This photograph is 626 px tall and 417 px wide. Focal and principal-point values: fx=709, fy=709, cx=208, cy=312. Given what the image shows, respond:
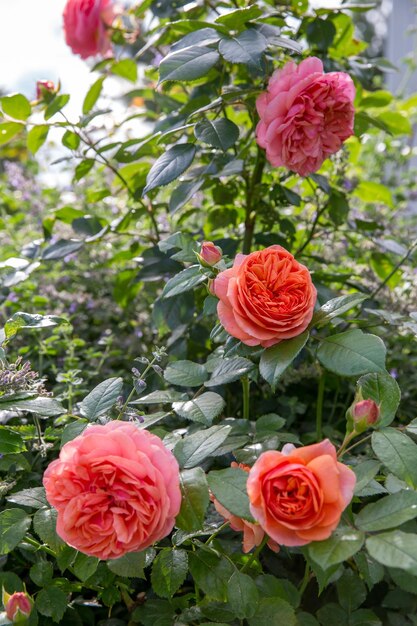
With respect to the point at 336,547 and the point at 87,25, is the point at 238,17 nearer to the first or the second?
the point at 87,25

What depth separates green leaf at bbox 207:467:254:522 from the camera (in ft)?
2.32

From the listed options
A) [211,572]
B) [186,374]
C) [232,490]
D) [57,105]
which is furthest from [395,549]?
[57,105]

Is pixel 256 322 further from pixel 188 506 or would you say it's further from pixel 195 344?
pixel 195 344

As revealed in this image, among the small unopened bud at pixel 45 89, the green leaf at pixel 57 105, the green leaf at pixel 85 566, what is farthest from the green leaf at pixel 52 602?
the small unopened bud at pixel 45 89

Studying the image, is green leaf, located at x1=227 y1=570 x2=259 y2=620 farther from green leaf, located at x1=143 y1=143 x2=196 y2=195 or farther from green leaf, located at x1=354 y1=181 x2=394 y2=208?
green leaf, located at x1=354 y1=181 x2=394 y2=208

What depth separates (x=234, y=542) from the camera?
39.4 inches

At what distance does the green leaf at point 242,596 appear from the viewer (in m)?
0.78

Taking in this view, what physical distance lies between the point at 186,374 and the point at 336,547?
35 cm

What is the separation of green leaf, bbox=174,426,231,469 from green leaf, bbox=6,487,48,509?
191 millimetres

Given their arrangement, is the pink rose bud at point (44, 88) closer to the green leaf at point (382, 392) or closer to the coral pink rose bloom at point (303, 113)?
the coral pink rose bloom at point (303, 113)

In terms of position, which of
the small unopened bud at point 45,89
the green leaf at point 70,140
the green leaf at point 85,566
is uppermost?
the small unopened bud at point 45,89

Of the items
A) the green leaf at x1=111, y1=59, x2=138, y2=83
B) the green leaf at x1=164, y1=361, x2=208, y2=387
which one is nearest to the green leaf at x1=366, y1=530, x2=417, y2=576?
the green leaf at x1=164, y1=361, x2=208, y2=387

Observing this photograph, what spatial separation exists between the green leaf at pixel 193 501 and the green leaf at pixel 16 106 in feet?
2.76

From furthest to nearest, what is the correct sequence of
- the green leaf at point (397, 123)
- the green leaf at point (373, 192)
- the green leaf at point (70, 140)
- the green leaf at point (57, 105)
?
the green leaf at point (373, 192) → the green leaf at point (397, 123) → the green leaf at point (70, 140) → the green leaf at point (57, 105)
